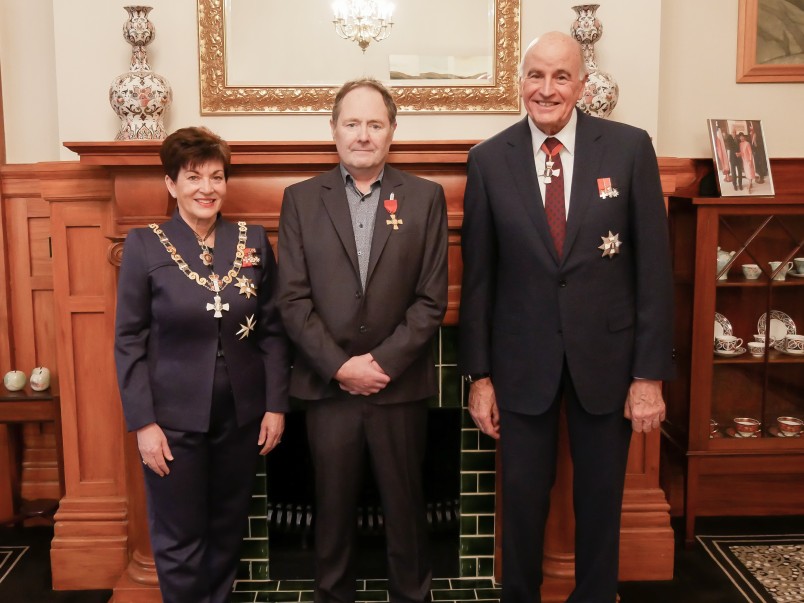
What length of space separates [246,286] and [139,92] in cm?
111

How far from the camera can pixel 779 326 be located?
10.2 ft

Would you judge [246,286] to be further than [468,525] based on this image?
No

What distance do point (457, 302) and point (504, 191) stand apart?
1.79 ft

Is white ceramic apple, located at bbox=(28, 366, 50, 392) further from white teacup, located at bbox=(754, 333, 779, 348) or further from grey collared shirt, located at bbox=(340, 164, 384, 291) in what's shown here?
white teacup, located at bbox=(754, 333, 779, 348)

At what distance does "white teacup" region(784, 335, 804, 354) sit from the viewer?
303cm

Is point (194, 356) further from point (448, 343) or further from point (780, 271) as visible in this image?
point (780, 271)

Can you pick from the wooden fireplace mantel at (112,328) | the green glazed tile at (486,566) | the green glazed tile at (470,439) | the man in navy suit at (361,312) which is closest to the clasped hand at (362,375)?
the man in navy suit at (361,312)

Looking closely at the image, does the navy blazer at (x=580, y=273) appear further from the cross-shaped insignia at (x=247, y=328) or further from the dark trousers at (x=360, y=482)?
the cross-shaped insignia at (x=247, y=328)

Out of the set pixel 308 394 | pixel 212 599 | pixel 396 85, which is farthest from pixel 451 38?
pixel 212 599

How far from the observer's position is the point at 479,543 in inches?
104

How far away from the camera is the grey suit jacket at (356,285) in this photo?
2.04 metres

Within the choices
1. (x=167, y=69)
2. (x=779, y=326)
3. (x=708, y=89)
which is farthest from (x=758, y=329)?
(x=167, y=69)

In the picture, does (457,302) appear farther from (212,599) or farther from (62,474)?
(62,474)

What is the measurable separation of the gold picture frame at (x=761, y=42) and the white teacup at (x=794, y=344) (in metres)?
1.13
